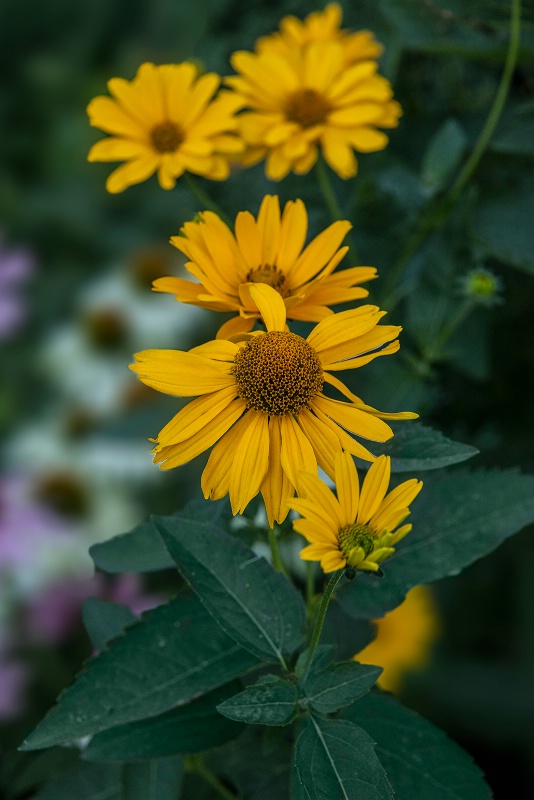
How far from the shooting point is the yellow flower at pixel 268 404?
355 mm

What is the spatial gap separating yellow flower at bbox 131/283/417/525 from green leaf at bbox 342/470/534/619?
0.08 meters

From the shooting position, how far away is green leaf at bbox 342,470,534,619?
15.9 inches

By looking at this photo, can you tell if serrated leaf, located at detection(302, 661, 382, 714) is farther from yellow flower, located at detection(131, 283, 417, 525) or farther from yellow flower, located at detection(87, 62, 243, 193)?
yellow flower, located at detection(87, 62, 243, 193)

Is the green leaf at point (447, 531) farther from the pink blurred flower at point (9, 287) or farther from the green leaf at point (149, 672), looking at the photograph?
the pink blurred flower at point (9, 287)

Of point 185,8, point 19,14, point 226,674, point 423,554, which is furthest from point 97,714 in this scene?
point 19,14

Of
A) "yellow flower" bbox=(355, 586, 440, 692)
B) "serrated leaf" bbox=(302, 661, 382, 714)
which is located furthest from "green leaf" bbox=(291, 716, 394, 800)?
"yellow flower" bbox=(355, 586, 440, 692)

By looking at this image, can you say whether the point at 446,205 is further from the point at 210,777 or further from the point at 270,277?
the point at 210,777

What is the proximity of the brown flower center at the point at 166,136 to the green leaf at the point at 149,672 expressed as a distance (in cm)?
28

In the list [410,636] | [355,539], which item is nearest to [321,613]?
[355,539]

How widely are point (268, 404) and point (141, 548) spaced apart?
109 millimetres

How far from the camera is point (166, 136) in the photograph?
54 centimetres

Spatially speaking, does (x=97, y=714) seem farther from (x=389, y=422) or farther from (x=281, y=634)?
(x=389, y=422)

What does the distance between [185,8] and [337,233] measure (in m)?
1.27

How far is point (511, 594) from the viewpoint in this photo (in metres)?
0.75
